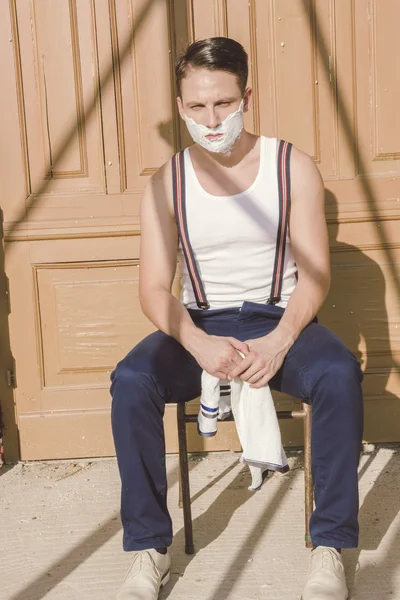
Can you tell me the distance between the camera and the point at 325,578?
2242 mm

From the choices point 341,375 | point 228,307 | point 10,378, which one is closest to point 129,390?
point 228,307

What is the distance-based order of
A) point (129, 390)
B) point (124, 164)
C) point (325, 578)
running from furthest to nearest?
point (124, 164) → point (129, 390) → point (325, 578)

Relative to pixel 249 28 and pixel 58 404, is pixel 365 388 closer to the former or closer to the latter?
pixel 58 404

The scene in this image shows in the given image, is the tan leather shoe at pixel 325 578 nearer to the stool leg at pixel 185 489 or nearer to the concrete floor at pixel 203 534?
the concrete floor at pixel 203 534

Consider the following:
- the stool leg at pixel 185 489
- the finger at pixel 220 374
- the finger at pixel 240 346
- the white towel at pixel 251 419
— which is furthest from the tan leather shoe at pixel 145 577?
the finger at pixel 240 346

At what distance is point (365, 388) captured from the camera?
3500mm

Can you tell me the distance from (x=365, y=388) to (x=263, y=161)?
1.32 metres

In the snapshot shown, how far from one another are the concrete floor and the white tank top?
838 millimetres

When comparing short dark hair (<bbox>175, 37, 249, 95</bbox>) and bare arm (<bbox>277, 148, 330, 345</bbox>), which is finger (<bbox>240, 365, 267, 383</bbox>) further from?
short dark hair (<bbox>175, 37, 249, 95</bbox>)

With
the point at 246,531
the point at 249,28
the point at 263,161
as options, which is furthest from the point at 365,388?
the point at 249,28

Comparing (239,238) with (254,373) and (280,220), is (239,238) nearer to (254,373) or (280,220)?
(280,220)

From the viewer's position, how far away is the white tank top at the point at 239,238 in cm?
266

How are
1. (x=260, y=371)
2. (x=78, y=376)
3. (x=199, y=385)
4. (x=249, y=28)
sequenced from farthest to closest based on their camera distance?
(x=78, y=376) < (x=249, y=28) < (x=199, y=385) < (x=260, y=371)

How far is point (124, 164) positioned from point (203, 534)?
5.38 ft
